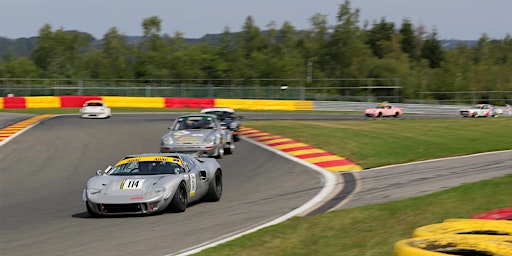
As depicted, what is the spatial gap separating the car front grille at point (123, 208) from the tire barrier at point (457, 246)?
6392 millimetres

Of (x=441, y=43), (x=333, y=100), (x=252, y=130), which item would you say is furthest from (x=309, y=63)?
(x=252, y=130)

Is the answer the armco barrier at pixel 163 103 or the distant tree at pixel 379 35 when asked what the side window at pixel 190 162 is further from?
the distant tree at pixel 379 35

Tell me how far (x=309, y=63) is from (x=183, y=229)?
79157mm

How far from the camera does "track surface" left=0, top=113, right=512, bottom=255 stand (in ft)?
32.1

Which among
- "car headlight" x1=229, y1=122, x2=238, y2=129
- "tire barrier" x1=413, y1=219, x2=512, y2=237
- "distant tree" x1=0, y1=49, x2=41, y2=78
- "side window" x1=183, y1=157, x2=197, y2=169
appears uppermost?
"distant tree" x1=0, y1=49, x2=41, y2=78

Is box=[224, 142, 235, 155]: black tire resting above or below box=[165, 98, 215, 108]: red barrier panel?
below

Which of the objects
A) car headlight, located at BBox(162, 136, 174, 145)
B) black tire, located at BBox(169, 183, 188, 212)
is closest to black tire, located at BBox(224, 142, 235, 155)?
car headlight, located at BBox(162, 136, 174, 145)

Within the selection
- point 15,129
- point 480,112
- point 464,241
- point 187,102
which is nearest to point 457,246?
point 464,241

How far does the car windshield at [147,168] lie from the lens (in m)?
12.7

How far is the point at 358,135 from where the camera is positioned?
24.4m

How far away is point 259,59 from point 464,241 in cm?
7677

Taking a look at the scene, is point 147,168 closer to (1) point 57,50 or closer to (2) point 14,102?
(2) point 14,102

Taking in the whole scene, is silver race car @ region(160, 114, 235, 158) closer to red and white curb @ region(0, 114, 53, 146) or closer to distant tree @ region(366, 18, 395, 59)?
red and white curb @ region(0, 114, 53, 146)

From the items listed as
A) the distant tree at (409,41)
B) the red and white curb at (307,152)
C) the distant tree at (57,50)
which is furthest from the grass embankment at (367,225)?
the distant tree at (409,41)
